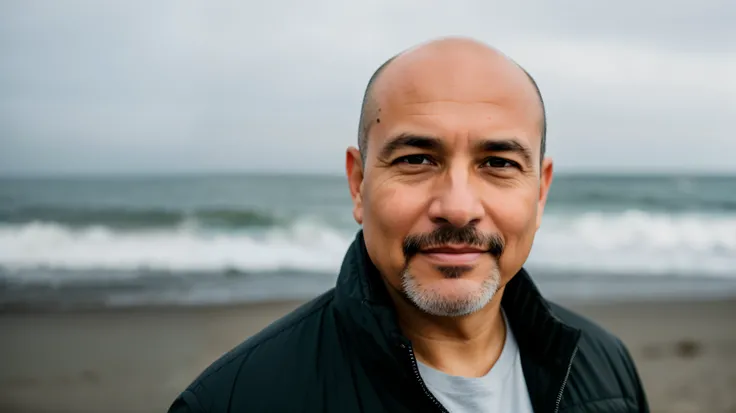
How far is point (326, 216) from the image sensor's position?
23453 mm

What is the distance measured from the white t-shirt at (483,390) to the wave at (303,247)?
1157 cm

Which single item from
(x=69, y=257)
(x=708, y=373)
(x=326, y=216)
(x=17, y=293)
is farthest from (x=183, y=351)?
(x=326, y=216)

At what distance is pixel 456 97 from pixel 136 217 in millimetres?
21441

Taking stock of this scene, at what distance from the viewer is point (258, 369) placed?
198 cm

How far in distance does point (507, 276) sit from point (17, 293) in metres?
10.9

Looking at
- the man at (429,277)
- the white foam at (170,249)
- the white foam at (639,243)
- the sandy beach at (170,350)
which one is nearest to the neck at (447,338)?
the man at (429,277)

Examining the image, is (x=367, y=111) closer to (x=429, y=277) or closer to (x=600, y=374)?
(x=429, y=277)

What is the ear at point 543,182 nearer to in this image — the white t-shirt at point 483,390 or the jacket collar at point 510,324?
the jacket collar at point 510,324

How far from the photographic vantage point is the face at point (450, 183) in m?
1.94

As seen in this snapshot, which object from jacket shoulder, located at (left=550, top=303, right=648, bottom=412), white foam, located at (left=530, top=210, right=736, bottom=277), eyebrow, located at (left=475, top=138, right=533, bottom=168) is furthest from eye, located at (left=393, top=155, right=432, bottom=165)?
white foam, located at (left=530, top=210, right=736, bottom=277)

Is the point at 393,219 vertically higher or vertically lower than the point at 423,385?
higher

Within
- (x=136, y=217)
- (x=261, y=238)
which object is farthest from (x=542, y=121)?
(x=136, y=217)

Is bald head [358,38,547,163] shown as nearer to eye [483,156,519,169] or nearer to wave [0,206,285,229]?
eye [483,156,519,169]

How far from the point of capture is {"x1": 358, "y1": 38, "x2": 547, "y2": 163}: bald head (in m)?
2.05
